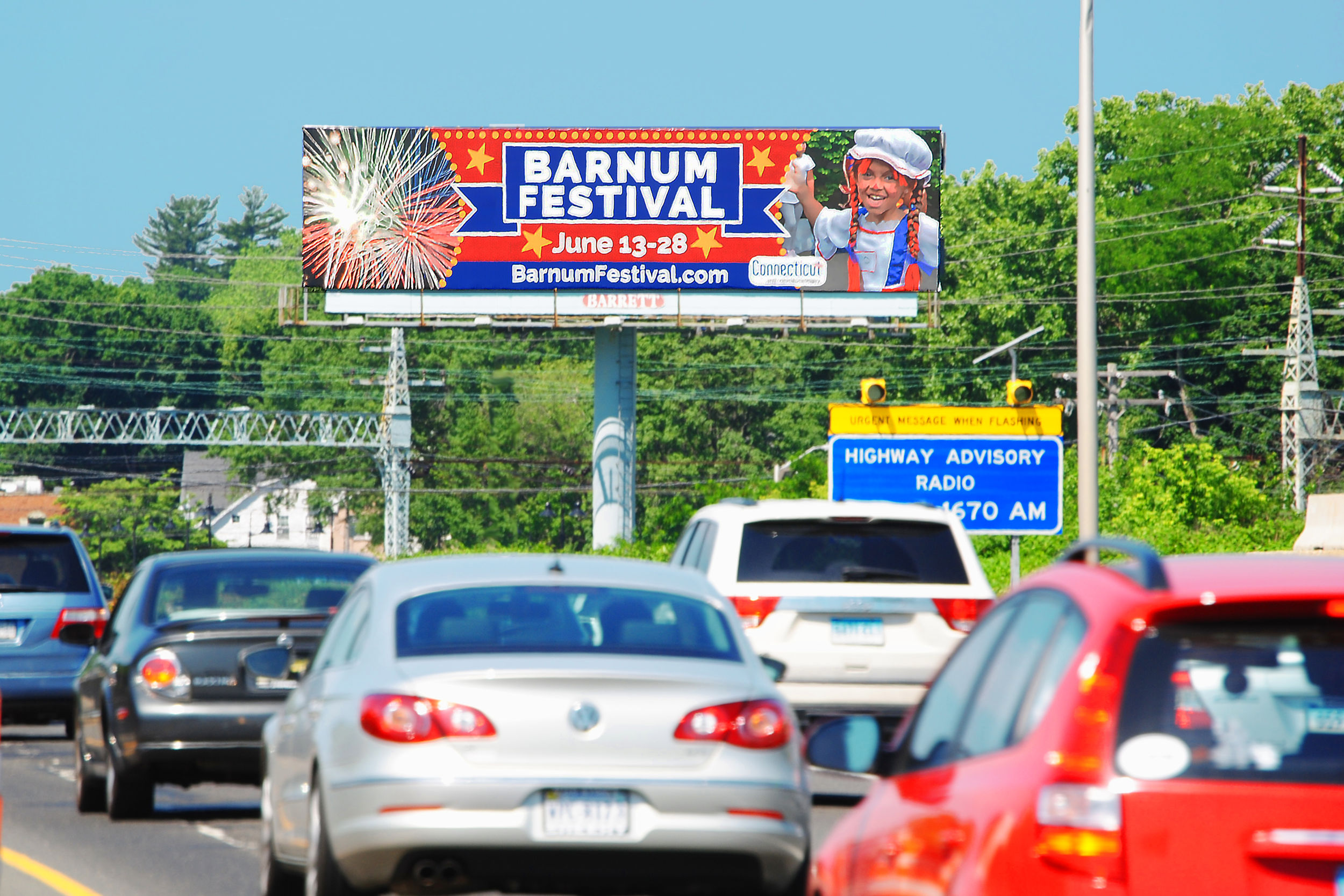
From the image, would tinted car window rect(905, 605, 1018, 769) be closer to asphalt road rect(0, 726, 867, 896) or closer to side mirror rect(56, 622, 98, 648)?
asphalt road rect(0, 726, 867, 896)

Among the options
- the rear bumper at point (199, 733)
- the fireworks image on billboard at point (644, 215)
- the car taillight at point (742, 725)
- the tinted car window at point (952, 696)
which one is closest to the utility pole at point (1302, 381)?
the fireworks image on billboard at point (644, 215)

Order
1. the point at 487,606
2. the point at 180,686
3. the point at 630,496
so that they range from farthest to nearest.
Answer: the point at 630,496, the point at 180,686, the point at 487,606

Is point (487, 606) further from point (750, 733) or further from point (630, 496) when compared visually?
point (630, 496)

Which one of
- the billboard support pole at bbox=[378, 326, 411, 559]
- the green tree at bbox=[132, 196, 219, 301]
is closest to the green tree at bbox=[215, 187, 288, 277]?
the green tree at bbox=[132, 196, 219, 301]

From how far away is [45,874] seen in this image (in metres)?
10.6

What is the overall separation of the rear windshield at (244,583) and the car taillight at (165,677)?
Result: 2.09ft

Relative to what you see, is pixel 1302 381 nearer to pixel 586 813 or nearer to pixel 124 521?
pixel 586 813

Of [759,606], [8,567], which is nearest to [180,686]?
[759,606]

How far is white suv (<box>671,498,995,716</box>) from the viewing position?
1379 cm

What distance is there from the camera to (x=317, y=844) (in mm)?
7996

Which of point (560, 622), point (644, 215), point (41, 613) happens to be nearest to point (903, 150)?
point (644, 215)

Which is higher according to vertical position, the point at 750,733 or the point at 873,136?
the point at 873,136

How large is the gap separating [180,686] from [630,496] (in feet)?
146

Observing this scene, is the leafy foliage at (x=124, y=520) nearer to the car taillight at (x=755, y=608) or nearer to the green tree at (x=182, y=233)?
the green tree at (x=182, y=233)
